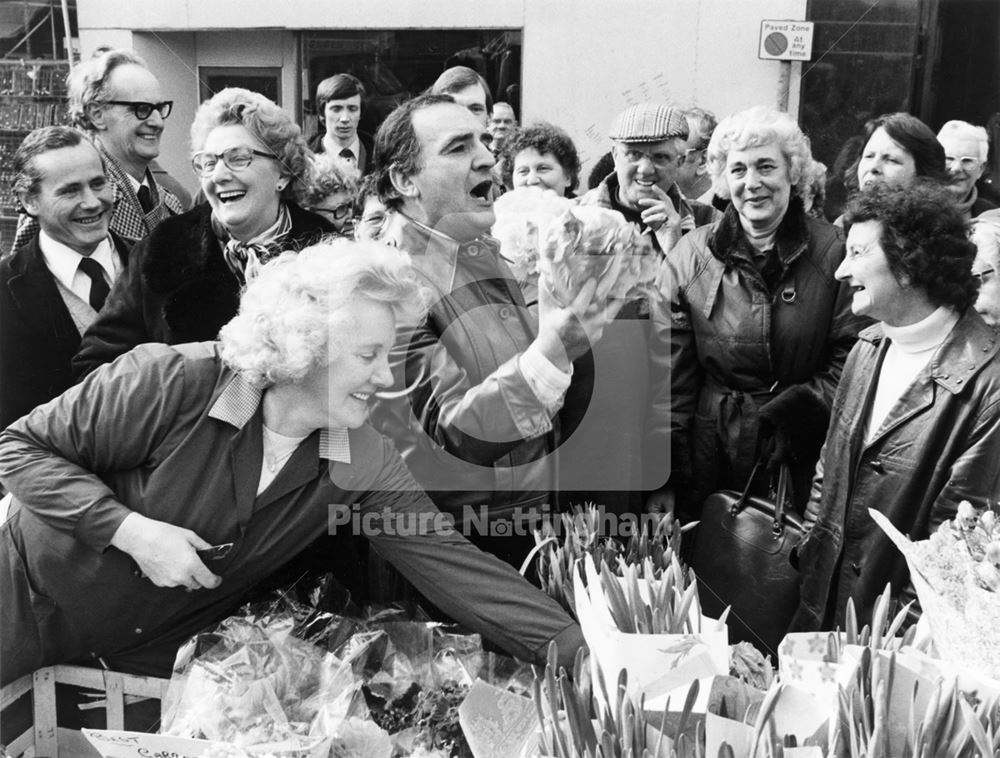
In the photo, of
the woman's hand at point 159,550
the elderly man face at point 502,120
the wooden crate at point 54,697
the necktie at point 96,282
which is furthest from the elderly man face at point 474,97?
the wooden crate at point 54,697

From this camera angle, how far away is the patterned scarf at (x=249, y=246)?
2.55 metres

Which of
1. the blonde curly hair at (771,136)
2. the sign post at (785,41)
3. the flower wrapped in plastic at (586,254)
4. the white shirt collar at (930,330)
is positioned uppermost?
the sign post at (785,41)

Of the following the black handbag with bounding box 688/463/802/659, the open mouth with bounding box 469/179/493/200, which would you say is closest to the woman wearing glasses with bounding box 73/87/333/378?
the open mouth with bounding box 469/179/493/200

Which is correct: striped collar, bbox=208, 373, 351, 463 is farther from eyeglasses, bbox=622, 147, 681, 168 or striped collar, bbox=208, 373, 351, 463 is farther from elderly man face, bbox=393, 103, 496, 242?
eyeglasses, bbox=622, 147, 681, 168

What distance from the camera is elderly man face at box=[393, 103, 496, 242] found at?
90.4 inches

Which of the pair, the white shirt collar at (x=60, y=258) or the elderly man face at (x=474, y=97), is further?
the elderly man face at (x=474, y=97)

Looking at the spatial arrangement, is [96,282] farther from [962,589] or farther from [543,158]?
[962,589]

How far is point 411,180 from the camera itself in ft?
7.59

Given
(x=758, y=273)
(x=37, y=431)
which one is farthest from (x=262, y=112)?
(x=758, y=273)

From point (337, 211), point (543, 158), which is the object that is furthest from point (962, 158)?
point (337, 211)

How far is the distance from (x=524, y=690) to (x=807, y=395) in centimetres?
130

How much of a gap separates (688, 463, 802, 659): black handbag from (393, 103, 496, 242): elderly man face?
988 millimetres

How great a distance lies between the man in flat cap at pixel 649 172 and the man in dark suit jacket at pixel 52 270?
4.39 feet

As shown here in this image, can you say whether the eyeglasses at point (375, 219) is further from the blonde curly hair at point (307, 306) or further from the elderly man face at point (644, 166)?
the elderly man face at point (644, 166)
